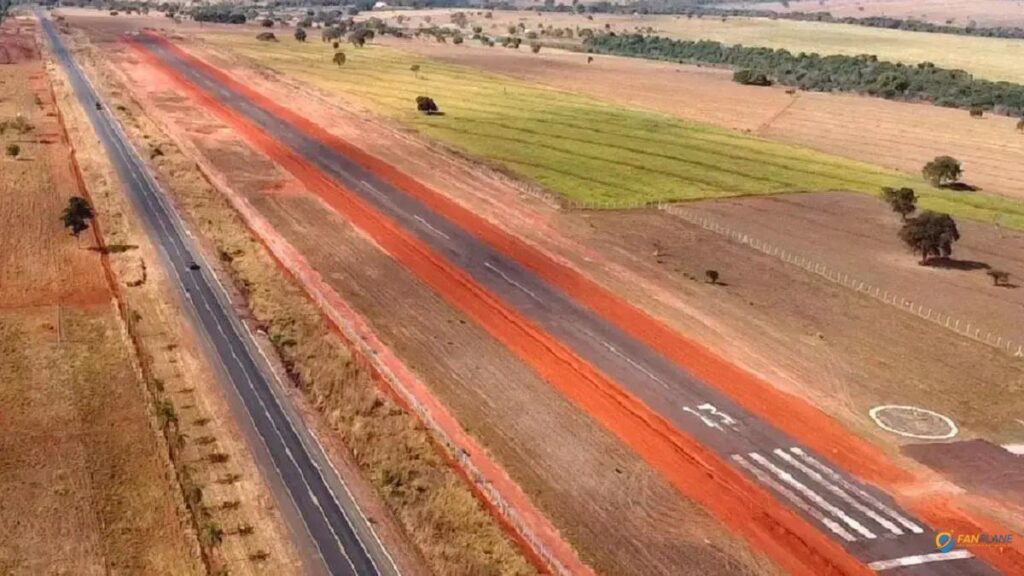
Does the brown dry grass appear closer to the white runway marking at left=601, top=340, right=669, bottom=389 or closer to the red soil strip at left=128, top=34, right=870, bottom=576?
the red soil strip at left=128, top=34, right=870, bottom=576

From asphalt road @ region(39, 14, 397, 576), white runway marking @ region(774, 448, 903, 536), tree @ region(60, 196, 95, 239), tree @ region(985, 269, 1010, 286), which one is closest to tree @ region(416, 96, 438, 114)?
asphalt road @ region(39, 14, 397, 576)

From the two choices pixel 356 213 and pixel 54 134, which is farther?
pixel 54 134

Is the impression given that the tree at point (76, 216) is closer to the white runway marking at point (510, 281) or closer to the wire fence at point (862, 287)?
the white runway marking at point (510, 281)

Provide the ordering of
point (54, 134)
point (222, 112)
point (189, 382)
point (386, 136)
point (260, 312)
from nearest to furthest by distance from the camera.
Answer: point (189, 382) < point (260, 312) < point (54, 134) < point (386, 136) < point (222, 112)

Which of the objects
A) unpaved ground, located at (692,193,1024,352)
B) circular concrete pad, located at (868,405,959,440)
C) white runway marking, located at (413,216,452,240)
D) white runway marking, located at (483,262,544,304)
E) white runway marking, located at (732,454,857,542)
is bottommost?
white runway marking, located at (413,216,452,240)

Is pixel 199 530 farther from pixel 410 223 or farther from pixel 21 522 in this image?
pixel 410 223

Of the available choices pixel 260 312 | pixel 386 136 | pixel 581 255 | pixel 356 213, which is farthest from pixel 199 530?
pixel 386 136

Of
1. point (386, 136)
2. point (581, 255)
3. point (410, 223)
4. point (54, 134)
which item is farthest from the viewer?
point (386, 136)
